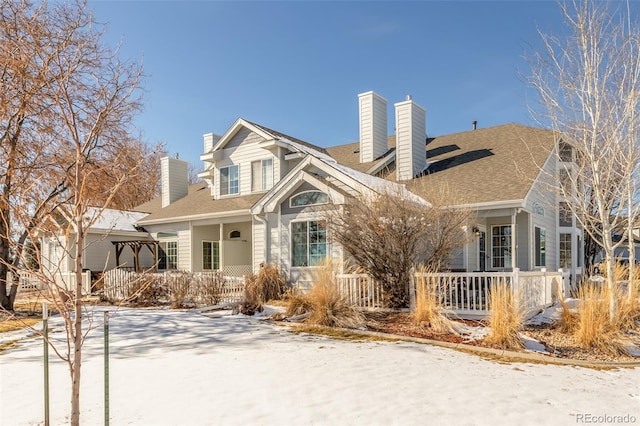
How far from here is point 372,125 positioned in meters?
18.3

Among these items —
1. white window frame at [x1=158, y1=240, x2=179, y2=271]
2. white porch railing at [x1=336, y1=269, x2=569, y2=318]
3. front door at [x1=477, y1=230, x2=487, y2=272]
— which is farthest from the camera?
white window frame at [x1=158, y1=240, x2=179, y2=271]

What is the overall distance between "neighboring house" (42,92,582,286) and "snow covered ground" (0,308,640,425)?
561cm

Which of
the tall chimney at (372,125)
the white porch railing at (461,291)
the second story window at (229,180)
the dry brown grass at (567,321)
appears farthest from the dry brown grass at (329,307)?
the second story window at (229,180)

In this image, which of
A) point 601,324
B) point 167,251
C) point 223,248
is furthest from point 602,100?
point 167,251

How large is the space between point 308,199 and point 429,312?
19.9 ft

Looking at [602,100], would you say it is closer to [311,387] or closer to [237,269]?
[311,387]

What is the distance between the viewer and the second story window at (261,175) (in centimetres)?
1816

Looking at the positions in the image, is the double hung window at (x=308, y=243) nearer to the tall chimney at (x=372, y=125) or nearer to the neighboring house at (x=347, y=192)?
the neighboring house at (x=347, y=192)

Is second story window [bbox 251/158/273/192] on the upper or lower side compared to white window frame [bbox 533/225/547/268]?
upper

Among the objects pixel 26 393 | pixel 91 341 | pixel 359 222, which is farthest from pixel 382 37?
pixel 26 393

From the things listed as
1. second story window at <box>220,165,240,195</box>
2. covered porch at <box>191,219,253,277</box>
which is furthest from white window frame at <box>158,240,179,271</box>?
second story window at <box>220,165,240,195</box>

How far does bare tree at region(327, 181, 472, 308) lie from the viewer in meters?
10.6

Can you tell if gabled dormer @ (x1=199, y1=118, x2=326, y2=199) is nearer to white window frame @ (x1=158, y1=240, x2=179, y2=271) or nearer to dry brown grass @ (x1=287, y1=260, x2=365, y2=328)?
white window frame @ (x1=158, y1=240, x2=179, y2=271)

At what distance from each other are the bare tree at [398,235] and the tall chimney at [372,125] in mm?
7557
